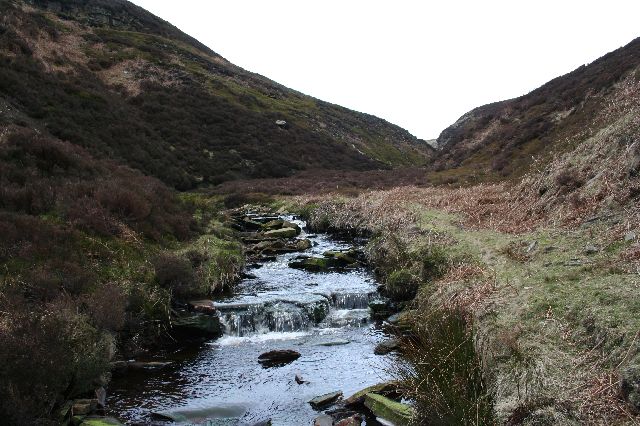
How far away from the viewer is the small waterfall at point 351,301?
55.5ft

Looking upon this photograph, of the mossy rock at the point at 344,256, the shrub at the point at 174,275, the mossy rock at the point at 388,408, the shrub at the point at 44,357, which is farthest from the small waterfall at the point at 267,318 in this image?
the mossy rock at the point at 388,408

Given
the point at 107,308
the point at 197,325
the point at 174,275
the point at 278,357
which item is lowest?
the point at 278,357

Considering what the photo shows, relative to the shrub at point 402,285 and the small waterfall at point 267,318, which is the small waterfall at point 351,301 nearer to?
the shrub at point 402,285

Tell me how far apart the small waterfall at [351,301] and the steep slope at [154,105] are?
1695cm

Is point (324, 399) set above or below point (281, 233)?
below

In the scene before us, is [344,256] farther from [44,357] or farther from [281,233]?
[44,357]

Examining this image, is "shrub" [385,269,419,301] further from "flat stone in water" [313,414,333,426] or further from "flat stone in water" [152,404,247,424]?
"flat stone in water" [152,404,247,424]

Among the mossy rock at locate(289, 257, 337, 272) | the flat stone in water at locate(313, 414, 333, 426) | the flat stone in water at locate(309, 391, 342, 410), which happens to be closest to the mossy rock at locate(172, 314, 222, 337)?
the flat stone in water at locate(309, 391, 342, 410)

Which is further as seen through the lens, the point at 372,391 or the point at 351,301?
the point at 351,301

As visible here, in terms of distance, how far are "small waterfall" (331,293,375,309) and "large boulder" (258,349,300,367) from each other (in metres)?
4.16

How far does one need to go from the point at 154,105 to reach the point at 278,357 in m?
53.0

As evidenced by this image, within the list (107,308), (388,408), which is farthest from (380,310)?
(107,308)

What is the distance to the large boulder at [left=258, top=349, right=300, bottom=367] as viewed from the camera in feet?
41.1

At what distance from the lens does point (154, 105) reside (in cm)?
5903
